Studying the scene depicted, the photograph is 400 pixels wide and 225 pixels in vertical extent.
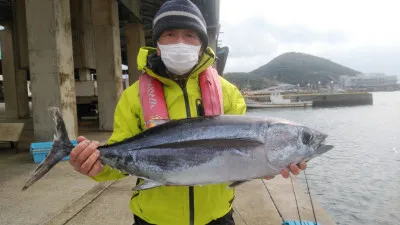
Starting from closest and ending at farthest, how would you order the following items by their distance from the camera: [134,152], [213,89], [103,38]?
[134,152] < [213,89] < [103,38]

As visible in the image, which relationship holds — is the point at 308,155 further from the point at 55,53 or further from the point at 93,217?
the point at 55,53

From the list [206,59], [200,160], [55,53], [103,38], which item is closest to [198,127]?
[200,160]

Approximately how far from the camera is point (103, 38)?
14.4 metres

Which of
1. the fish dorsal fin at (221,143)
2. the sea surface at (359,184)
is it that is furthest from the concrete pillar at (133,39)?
the fish dorsal fin at (221,143)

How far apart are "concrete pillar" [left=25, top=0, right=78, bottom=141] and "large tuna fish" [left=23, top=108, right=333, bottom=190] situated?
7.58 m

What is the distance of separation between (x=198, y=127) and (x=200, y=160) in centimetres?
21

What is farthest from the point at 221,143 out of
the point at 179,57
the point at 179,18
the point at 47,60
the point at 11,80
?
the point at 11,80

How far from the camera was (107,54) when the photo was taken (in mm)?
14422

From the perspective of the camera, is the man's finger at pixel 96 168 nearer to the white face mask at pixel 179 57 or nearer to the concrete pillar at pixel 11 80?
the white face mask at pixel 179 57

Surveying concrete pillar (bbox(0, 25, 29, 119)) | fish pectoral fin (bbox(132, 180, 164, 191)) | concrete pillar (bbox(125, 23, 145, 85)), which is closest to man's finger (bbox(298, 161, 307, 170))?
fish pectoral fin (bbox(132, 180, 164, 191))

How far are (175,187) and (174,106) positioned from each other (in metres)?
0.60

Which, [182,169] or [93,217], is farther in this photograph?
[93,217]

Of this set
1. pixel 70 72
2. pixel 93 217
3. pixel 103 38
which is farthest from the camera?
pixel 103 38

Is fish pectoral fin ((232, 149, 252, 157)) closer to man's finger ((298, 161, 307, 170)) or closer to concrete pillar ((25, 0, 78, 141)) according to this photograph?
man's finger ((298, 161, 307, 170))
